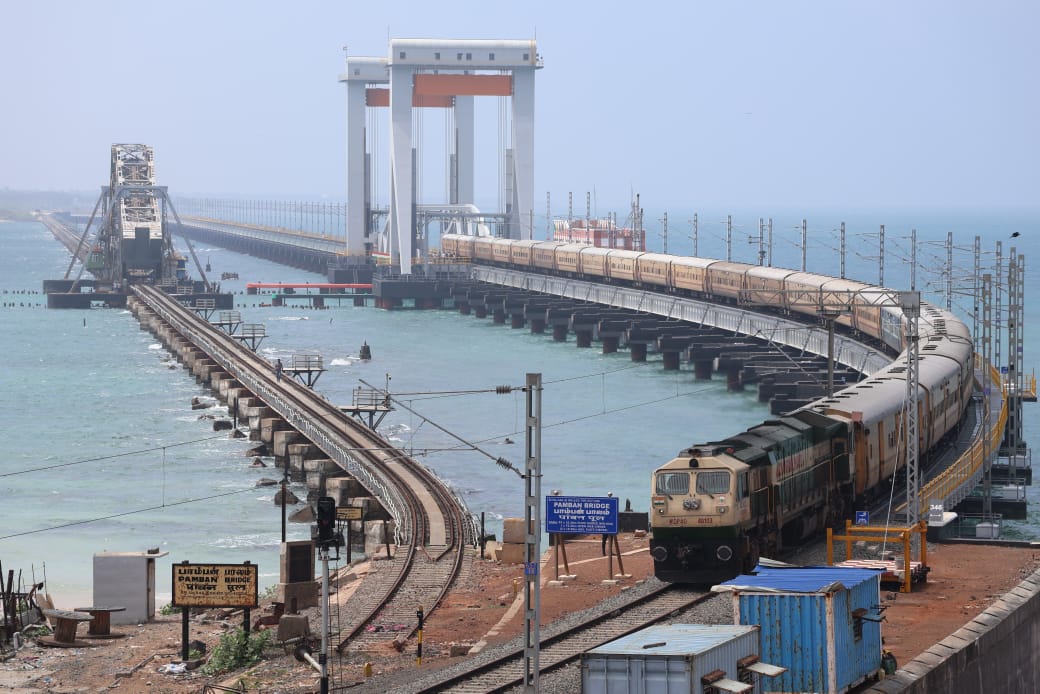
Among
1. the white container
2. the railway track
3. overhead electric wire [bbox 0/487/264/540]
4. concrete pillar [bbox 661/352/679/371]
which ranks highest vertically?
the white container

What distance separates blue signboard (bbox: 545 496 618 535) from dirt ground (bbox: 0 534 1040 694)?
7.43 ft

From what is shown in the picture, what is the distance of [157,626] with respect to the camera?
39.2m

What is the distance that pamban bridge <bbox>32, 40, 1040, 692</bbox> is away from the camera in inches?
1503

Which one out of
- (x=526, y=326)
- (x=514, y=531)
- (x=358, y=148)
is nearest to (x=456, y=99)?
(x=358, y=148)

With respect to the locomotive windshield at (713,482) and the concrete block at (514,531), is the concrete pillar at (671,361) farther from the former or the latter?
the locomotive windshield at (713,482)

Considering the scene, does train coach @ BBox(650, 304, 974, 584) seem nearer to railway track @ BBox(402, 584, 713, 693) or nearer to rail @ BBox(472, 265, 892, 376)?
railway track @ BBox(402, 584, 713, 693)

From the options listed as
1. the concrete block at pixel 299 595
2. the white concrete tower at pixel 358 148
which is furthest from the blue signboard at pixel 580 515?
the white concrete tower at pixel 358 148

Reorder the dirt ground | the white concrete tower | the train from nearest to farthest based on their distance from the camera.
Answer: the dirt ground, the train, the white concrete tower

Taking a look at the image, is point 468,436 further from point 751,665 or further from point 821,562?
point 751,665

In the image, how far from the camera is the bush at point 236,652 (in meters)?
32.5

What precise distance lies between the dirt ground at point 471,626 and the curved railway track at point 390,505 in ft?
2.99

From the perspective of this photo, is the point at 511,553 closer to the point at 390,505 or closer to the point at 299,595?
the point at 299,595

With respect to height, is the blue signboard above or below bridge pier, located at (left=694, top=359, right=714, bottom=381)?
above

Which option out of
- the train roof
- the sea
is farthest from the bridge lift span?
the train roof
